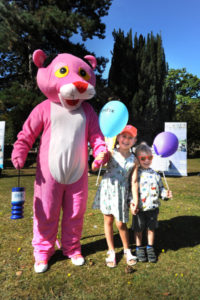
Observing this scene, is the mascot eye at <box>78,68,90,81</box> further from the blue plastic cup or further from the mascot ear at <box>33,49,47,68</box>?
the blue plastic cup

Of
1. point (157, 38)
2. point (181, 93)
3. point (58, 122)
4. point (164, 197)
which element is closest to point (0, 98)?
point (58, 122)

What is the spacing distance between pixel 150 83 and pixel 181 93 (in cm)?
1938

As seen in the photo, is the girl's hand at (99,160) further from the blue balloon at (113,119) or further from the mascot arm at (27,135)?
the mascot arm at (27,135)

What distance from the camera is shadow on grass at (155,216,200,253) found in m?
3.45

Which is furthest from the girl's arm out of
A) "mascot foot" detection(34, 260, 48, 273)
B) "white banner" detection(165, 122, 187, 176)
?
"white banner" detection(165, 122, 187, 176)

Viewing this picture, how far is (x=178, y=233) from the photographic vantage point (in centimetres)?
386

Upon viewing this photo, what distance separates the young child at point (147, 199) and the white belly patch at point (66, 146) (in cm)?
78

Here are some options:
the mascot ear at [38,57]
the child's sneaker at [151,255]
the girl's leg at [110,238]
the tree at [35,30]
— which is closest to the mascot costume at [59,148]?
the mascot ear at [38,57]

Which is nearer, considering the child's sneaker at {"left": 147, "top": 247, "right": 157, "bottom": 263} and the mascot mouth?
the mascot mouth

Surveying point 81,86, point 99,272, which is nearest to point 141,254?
point 99,272

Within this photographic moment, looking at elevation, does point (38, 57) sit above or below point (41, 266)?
above

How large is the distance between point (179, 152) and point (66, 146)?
31.8 feet

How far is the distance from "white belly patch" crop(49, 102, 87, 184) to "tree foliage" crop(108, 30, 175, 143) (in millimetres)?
12648

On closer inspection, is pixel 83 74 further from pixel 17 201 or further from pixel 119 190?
pixel 17 201
